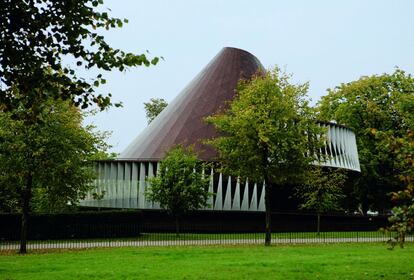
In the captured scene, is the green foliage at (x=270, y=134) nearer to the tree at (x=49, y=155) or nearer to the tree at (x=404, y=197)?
the tree at (x=49, y=155)

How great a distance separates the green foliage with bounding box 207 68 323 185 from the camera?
26.1 metres

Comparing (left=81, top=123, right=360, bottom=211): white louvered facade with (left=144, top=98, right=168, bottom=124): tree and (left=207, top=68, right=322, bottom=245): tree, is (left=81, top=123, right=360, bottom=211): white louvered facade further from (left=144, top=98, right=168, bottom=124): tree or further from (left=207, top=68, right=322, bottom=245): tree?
(left=144, top=98, right=168, bottom=124): tree

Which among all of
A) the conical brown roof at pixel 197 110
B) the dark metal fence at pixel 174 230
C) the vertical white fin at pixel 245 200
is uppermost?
the conical brown roof at pixel 197 110

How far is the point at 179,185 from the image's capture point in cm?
3266

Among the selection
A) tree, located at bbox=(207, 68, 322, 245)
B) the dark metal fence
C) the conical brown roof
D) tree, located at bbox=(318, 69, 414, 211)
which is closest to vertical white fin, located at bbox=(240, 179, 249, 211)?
the dark metal fence

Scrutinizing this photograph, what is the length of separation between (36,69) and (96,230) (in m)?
24.3

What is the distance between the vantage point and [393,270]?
45.5 feet

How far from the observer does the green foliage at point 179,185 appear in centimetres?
3284

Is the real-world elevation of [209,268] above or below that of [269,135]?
below

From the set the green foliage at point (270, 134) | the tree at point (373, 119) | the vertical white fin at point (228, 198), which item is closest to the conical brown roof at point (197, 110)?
the vertical white fin at point (228, 198)

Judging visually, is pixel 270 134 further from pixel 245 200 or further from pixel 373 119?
pixel 373 119

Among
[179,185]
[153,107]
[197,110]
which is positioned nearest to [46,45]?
[179,185]

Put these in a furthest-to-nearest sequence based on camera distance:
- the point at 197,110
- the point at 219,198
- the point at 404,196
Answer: the point at 197,110 < the point at 219,198 < the point at 404,196

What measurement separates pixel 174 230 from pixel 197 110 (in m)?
11.1
